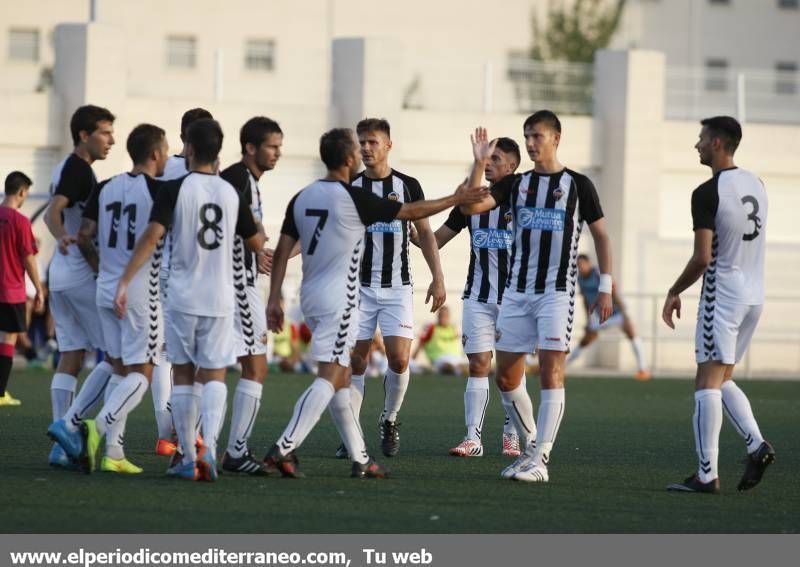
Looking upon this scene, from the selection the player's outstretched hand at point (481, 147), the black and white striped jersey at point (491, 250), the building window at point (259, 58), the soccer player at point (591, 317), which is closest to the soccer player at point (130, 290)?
the player's outstretched hand at point (481, 147)

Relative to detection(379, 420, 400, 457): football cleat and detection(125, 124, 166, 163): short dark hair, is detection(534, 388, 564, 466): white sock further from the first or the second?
detection(125, 124, 166, 163): short dark hair

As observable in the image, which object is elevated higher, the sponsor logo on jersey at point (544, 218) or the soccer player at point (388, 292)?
the sponsor logo on jersey at point (544, 218)

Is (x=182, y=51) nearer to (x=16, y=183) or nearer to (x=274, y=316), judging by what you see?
(x=16, y=183)

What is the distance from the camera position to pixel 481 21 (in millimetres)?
42062

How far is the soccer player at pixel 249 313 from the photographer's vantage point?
9.22 metres

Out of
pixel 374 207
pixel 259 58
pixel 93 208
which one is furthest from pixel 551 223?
pixel 259 58

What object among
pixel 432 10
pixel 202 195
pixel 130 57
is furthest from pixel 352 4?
pixel 202 195

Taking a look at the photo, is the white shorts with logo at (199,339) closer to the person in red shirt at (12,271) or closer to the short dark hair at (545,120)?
the short dark hair at (545,120)

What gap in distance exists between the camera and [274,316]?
882cm

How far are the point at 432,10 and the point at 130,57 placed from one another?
1430 cm

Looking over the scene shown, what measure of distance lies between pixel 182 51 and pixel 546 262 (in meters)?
27.8

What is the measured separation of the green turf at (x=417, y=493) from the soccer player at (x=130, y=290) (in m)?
0.29

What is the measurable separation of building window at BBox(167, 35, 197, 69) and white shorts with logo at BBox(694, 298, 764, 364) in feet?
81.8
